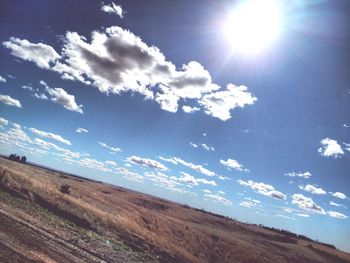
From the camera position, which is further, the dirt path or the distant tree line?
the distant tree line

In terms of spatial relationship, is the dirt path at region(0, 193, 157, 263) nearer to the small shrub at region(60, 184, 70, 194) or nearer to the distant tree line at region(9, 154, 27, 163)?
the small shrub at region(60, 184, 70, 194)

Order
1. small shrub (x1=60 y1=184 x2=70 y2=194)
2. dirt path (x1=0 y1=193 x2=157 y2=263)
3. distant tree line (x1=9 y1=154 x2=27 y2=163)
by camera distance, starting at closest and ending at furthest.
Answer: dirt path (x1=0 y1=193 x2=157 y2=263)
small shrub (x1=60 y1=184 x2=70 y2=194)
distant tree line (x1=9 y1=154 x2=27 y2=163)

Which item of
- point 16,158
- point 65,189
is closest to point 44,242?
point 65,189

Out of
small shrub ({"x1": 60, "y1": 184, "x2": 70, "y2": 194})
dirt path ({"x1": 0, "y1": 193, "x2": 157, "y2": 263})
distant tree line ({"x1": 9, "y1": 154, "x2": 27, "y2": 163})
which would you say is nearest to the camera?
dirt path ({"x1": 0, "y1": 193, "x2": 157, "y2": 263})

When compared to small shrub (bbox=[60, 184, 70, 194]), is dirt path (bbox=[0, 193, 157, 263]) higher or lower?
lower

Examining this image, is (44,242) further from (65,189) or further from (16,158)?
(16,158)

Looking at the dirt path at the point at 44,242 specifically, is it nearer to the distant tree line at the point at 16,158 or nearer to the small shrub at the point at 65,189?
the small shrub at the point at 65,189

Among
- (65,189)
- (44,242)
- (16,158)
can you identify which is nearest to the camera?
(44,242)

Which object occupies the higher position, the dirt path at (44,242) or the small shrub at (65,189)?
the small shrub at (65,189)

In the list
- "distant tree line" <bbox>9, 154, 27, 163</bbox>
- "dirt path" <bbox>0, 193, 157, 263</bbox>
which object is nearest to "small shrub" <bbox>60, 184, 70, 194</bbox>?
"dirt path" <bbox>0, 193, 157, 263</bbox>

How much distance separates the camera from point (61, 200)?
3544 centimetres

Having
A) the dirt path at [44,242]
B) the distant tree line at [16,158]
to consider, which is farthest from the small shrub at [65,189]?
the distant tree line at [16,158]

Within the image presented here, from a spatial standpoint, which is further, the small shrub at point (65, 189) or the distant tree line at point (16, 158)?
the distant tree line at point (16, 158)

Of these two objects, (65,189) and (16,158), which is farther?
(16,158)
